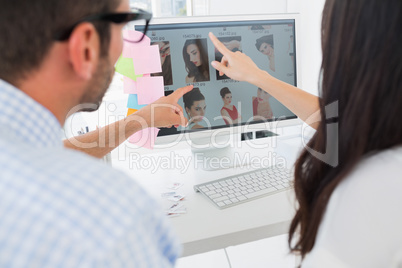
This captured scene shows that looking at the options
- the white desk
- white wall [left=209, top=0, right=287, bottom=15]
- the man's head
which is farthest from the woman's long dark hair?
white wall [left=209, top=0, right=287, bottom=15]

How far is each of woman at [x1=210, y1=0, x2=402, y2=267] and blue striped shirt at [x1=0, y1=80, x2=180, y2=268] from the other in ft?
0.90

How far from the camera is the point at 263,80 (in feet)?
3.59

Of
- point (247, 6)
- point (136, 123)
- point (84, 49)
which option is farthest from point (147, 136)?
point (247, 6)

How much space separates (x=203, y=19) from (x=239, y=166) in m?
0.50

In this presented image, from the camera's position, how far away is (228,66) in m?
1.12

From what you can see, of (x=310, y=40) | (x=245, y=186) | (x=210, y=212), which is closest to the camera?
(x=210, y=212)

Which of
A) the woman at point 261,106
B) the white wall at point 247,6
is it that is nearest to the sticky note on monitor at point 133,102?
the woman at point 261,106

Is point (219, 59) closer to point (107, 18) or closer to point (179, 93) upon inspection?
point (179, 93)

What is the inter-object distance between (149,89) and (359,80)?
0.69 m

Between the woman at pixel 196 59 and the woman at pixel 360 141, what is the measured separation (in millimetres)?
528

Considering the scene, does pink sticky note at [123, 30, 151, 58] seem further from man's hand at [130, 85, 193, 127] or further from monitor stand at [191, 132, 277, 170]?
monitor stand at [191, 132, 277, 170]

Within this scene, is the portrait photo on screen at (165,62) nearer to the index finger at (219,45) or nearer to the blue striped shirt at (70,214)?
the index finger at (219,45)

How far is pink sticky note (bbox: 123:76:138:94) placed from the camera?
109 cm

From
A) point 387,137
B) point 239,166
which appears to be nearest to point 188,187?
point 239,166
